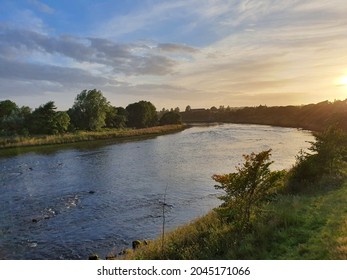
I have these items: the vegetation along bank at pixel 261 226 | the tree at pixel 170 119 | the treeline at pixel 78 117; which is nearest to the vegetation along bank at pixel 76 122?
the treeline at pixel 78 117

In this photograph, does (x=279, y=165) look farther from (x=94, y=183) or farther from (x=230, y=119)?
(x=230, y=119)

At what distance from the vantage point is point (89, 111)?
278 ft

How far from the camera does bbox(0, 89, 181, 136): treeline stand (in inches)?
2746

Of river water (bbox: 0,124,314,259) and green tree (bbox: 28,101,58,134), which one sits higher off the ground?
green tree (bbox: 28,101,58,134)

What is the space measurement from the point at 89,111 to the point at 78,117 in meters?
3.00

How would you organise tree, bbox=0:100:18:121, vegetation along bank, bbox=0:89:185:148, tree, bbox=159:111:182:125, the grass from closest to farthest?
1. the grass
2. vegetation along bank, bbox=0:89:185:148
3. tree, bbox=0:100:18:121
4. tree, bbox=159:111:182:125

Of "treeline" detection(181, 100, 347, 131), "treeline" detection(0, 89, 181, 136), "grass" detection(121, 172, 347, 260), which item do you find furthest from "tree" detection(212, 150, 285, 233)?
"treeline" detection(181, 100, 347, 131)

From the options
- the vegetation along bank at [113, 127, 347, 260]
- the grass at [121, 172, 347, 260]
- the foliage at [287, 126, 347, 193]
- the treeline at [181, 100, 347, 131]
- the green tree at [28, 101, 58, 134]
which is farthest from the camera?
the treeline at [181, 100, 347, 131]

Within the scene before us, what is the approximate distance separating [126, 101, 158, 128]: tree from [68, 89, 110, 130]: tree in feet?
70.2

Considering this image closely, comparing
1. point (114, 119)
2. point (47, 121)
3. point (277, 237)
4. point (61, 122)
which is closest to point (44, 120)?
point (47, 121)

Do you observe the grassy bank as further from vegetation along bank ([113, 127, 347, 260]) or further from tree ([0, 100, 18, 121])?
vegetation along bank ([113, 127, 347, 260])

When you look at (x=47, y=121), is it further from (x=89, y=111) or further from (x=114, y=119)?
(x=114, y=119)

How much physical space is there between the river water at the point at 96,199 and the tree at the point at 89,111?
39.9 meters
